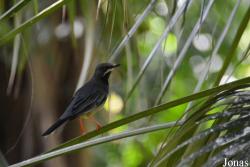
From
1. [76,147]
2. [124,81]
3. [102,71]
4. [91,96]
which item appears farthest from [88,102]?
[76,147]

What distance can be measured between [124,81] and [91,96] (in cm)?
170

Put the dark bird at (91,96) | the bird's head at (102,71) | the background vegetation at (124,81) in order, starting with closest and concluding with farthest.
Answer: the background vegetation at (124,81)
the dark bird at (91,96)
the bird's head at (102,71)

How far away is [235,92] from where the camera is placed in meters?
1.96

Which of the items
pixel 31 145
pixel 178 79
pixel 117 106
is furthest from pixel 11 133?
pixel 178 79

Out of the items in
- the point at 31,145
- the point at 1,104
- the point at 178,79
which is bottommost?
the point at 178,79

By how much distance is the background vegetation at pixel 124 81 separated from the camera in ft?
6.43

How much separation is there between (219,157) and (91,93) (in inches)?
123

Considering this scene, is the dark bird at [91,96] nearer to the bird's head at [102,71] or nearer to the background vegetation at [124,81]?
the bird's head at [102,71]

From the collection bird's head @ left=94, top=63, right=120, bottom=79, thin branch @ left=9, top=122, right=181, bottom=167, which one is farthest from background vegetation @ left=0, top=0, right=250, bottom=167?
bird's head @ left=94, top=63, right=120, bottom=79

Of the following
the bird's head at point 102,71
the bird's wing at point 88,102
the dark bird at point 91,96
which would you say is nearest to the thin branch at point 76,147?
the dark bird at point 91,96

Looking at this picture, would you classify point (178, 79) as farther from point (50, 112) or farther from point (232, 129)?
point (232, 129)

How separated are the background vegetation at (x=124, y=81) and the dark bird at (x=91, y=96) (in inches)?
5.5

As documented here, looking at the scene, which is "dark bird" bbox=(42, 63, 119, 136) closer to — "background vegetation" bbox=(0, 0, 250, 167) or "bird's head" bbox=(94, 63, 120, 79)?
"bird's head" bbox=(94, 63, 120, 79)

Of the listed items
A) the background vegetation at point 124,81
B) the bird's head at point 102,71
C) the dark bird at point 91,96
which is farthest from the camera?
the bird's head at point 102,71
